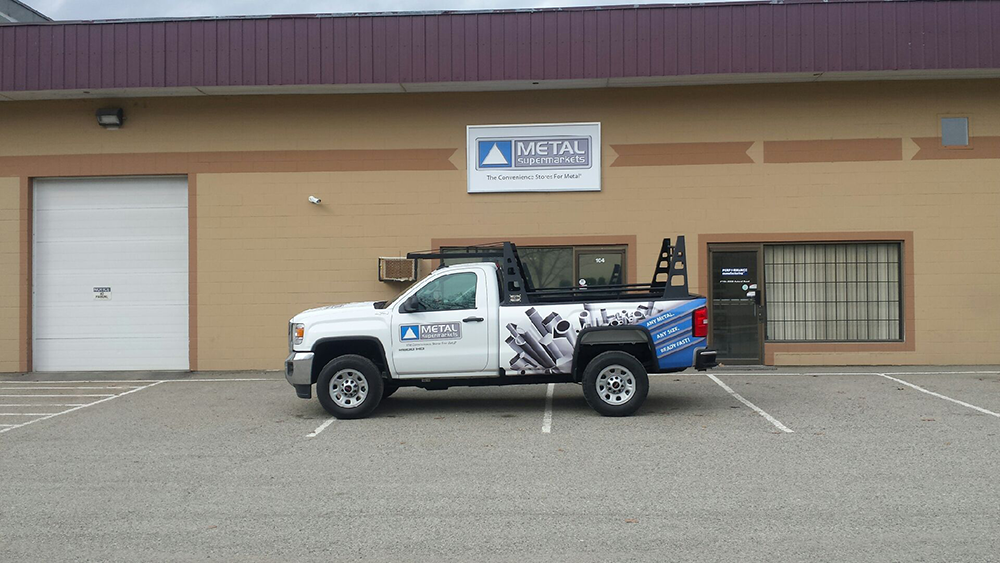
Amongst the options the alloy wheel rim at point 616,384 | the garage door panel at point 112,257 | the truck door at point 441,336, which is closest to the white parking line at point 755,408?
the alloy wheel rim at point 616,384

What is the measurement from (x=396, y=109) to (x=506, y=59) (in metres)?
2.33

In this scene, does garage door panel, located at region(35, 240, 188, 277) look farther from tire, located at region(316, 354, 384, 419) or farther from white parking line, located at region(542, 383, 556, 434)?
white parking line, located at region(542, 383, 556, 434)

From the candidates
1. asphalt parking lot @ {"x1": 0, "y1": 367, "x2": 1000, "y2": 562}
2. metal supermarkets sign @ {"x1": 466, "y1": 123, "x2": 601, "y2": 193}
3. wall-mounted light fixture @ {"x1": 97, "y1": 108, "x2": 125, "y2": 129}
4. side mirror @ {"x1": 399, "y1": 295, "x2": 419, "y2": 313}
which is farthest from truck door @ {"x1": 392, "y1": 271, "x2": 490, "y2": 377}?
wall-mounted light fixture @ {"x1": 97, "y1": 108, "x2": 125, "y2": 129}

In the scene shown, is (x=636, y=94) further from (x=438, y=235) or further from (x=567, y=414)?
(x=567, y=414)

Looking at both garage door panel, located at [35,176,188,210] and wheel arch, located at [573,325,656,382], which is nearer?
wheel arch, located at [573,325,656,382]

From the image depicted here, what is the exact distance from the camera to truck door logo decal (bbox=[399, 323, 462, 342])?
10484 millimetres

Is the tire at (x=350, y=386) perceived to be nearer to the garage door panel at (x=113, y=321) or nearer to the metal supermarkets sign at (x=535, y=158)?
the metal supermarkets sign at (x=535, y=158)

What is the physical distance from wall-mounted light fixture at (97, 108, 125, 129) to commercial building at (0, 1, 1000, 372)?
0.05m

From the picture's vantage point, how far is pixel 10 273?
1590 centimetres

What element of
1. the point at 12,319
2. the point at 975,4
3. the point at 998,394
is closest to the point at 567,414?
the point at 998,394

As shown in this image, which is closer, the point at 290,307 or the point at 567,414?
the point at 567,414

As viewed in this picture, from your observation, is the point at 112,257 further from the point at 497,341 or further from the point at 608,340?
the point at 608,340

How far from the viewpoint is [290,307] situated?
50.8 feet

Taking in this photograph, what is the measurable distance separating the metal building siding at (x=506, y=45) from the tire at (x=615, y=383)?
19.7ft
